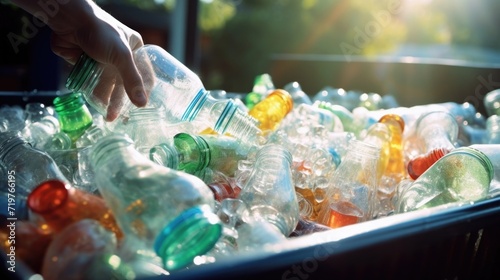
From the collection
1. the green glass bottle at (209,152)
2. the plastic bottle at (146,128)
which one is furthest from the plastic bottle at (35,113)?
the green glass bottle at (209,152)

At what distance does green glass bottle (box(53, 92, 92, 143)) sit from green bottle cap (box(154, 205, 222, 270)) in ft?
2.44

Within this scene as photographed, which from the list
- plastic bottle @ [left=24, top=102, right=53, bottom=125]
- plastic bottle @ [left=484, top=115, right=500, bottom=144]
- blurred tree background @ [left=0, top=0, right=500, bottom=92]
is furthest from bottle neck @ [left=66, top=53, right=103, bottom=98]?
blurred tree background @ [left=0, top=0, right=500, bottom=92]

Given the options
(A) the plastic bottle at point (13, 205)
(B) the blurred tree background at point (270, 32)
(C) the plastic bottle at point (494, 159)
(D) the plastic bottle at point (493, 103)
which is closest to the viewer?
(A) the plastic bottle at point (13, 205)

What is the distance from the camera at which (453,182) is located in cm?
102

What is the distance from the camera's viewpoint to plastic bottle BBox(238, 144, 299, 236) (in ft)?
2.97

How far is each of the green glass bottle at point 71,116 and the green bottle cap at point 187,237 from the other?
0.74m

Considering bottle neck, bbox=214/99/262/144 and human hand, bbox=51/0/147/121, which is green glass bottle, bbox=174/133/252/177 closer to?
bottle neck, bbox=214/99/262/144

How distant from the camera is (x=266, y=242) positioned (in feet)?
2.46

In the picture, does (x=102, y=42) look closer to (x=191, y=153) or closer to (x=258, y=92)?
(x=191, y=153)

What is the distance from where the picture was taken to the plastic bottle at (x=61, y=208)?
67 cm

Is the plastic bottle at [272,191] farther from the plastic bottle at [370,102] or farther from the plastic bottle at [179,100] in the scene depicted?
the plastic bottle at [370,102]

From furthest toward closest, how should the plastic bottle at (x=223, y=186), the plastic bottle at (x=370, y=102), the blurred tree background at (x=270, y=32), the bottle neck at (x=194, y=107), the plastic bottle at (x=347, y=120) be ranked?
the blurred tree background at (x=270, y=32) → the plastic bottle at (x=370, y=102) → the plastic bottle at (x=347, y=120) → the bottle neck at (x=194, y=107) → the plastic bottle at (x=223, y=186)

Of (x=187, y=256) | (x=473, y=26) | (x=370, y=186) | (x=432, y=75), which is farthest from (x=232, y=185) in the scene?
(x=473, y=26)

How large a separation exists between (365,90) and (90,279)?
7.71 ft
